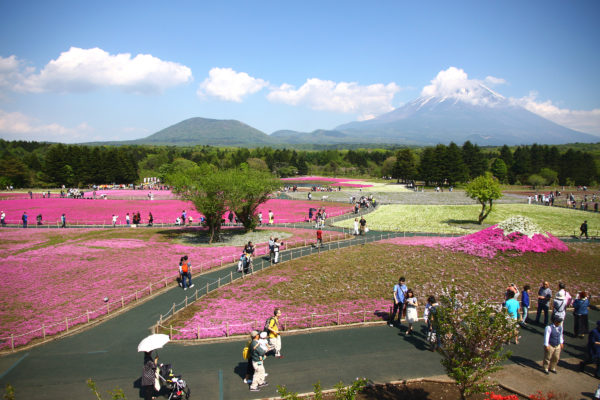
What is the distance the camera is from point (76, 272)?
69.9ft

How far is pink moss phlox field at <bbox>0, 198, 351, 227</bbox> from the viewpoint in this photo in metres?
41.7

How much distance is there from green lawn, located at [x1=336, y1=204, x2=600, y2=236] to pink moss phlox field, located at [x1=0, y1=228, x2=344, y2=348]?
10.4 meters

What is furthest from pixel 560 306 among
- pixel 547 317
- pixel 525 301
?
pixel 547 317

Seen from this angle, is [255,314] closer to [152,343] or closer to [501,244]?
[152,343]

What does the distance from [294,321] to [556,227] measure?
112 feet

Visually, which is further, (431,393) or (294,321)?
(294,321)

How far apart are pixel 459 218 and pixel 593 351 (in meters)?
34.5

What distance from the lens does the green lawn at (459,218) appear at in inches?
1421

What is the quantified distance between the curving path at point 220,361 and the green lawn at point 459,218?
77.2 feet

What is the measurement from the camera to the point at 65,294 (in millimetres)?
17641

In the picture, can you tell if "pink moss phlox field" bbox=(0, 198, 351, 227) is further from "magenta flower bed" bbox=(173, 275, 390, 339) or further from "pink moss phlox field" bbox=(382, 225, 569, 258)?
"magenta flower bed" bbox=(173, 275, 390, 339)

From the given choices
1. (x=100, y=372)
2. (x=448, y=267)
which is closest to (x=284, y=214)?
(x=448, y=267)

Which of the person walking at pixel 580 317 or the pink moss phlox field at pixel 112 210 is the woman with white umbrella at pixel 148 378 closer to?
the person walking at pixel 580 317

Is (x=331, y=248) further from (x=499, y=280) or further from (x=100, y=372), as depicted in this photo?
(x=100, y=372)
